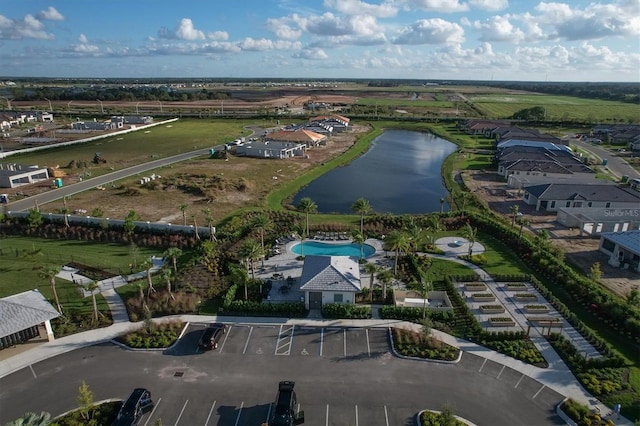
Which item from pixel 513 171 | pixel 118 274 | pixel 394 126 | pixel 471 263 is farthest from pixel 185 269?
pixel 394 126

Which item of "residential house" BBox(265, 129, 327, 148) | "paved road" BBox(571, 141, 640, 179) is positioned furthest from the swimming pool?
"paved road" BBox(571, 141, 640, 179)

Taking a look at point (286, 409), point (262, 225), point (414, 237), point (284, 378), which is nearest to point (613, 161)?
point (414, 237)

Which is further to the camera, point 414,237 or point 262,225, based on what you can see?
point 262,225

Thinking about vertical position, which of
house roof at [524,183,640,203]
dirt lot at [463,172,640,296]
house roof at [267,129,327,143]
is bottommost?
dirt lot at [463,172,640,296]

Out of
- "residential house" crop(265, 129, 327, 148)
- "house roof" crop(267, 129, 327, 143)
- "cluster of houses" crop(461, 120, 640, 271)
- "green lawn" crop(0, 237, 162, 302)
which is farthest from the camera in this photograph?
"house roof" crop(267, 129, 327, 143)

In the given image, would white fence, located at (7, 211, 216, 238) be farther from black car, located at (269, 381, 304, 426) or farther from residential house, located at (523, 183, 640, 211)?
residential house, located at (523, 183, 640, 211)

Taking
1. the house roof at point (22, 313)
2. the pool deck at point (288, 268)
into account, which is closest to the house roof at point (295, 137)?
the pool deck at point (288, 268)

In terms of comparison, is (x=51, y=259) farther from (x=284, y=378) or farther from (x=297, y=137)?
(x=297, y=137)
